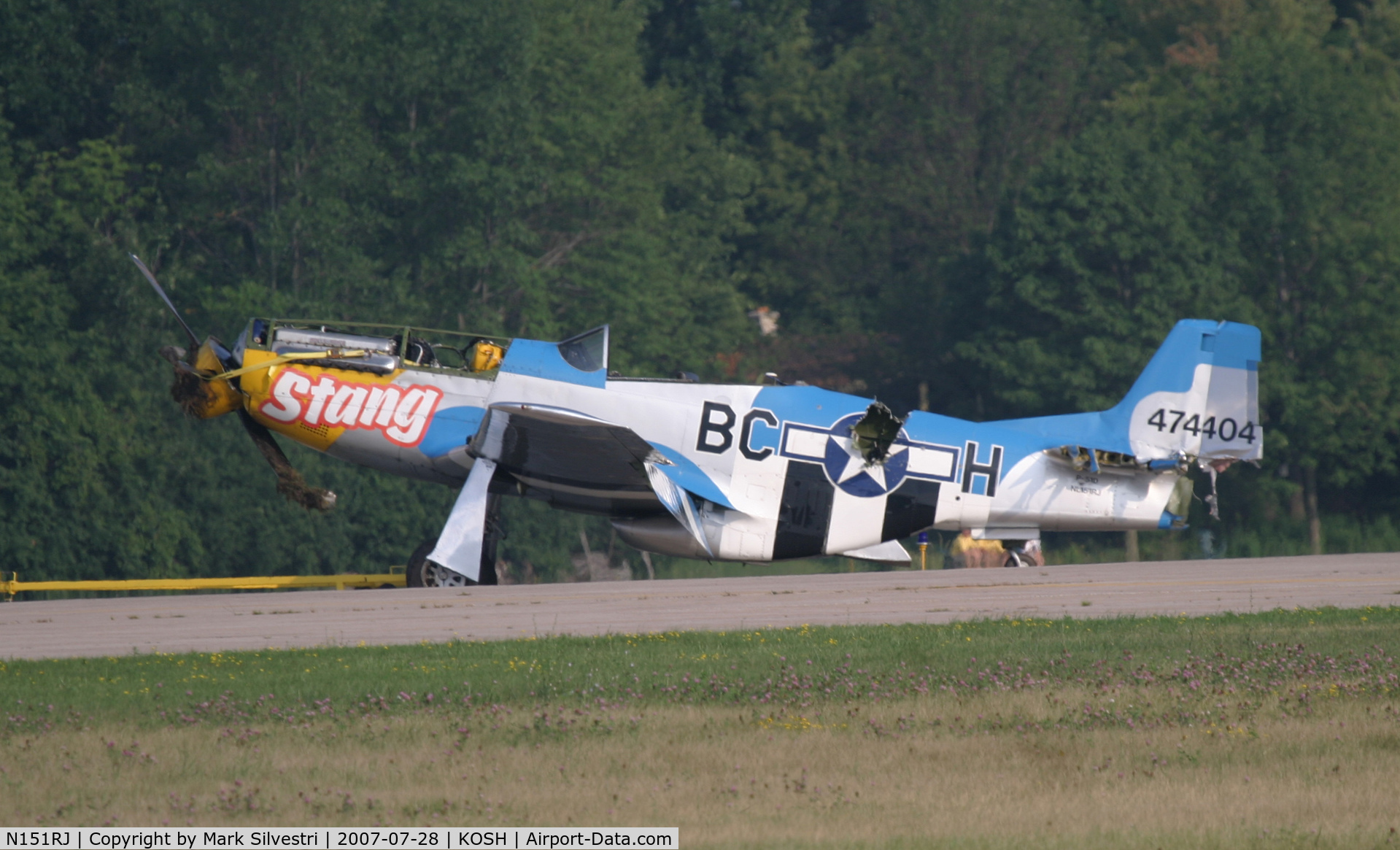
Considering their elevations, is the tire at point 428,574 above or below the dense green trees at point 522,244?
below

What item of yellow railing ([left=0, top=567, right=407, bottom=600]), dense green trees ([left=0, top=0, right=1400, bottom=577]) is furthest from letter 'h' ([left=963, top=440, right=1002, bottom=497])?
dense green trees ([left=0, top=0, right=1400, bottom=577])

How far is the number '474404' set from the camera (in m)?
21.6

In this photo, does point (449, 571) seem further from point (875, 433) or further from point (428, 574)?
point (875, 433)

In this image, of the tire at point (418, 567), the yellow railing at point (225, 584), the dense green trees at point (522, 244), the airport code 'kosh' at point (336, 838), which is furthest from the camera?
the dense green trees at point (522, 244)

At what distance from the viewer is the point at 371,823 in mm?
8438

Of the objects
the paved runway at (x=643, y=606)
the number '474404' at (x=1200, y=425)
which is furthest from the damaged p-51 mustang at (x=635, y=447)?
the number '474404' at (x=1200, y=425)

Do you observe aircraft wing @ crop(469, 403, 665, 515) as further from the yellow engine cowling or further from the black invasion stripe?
the yellow engine cowling

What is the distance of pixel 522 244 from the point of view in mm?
47312

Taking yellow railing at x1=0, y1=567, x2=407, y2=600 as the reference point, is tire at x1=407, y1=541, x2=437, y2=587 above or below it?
above

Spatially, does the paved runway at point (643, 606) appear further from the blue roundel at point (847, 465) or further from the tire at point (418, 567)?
the blue roundel at point (847, 465)

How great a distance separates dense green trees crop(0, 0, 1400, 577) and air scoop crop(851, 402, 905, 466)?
20510mm

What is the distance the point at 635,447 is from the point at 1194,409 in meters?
7.87

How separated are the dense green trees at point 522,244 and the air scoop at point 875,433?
20.5 metres

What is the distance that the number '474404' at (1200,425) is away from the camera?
21.6 meters
